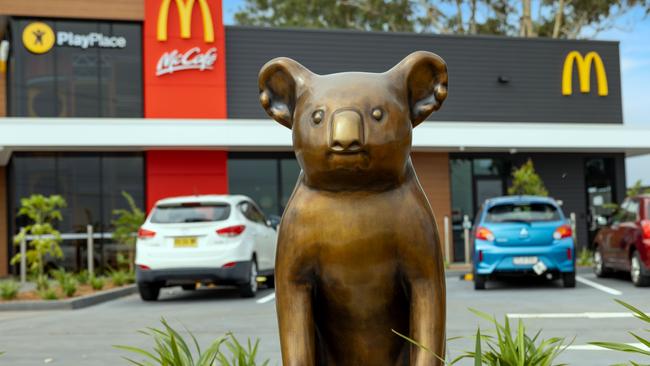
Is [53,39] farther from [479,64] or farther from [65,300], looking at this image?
[479,64]

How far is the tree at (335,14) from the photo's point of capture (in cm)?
2977

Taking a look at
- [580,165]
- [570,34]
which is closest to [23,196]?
[580,165]

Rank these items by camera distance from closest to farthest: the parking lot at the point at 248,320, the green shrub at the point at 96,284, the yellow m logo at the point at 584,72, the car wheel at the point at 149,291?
the parking lot at the point at 248,320, the car wheel at the point at 149,291, the green shrub at the point at 96,284, the yellow m logo at the point at 584,72

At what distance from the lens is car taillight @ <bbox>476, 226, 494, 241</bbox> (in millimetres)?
10758

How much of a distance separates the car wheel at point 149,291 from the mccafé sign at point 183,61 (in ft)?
24.9

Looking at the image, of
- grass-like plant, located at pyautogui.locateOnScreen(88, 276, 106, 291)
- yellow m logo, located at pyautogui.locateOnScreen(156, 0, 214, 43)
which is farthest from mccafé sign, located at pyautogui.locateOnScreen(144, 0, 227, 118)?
grass-like plant, located at pyautogui.locateOnScreen(88, 276, 106, 291)

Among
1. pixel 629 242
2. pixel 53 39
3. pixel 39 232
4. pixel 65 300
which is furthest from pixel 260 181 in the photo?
pixel 629 242

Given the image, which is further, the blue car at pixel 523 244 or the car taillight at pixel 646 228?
the blue car at pixel 523 244

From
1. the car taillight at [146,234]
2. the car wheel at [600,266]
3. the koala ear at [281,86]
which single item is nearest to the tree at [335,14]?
the car wheel at [600,266]

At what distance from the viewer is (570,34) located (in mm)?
30250

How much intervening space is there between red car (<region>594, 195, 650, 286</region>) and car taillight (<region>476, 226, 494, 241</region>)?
2.25m

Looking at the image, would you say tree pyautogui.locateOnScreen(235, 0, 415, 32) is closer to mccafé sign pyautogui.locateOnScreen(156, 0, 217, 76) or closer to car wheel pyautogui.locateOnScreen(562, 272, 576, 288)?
mccafé sign pyautogui.locateOnScreen(156, 0, 217, 76)

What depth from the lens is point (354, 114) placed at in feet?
7.97

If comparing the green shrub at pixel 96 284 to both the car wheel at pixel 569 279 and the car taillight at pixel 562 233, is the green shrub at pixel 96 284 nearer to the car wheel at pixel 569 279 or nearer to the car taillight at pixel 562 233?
the car taillight at pixel 562 233
